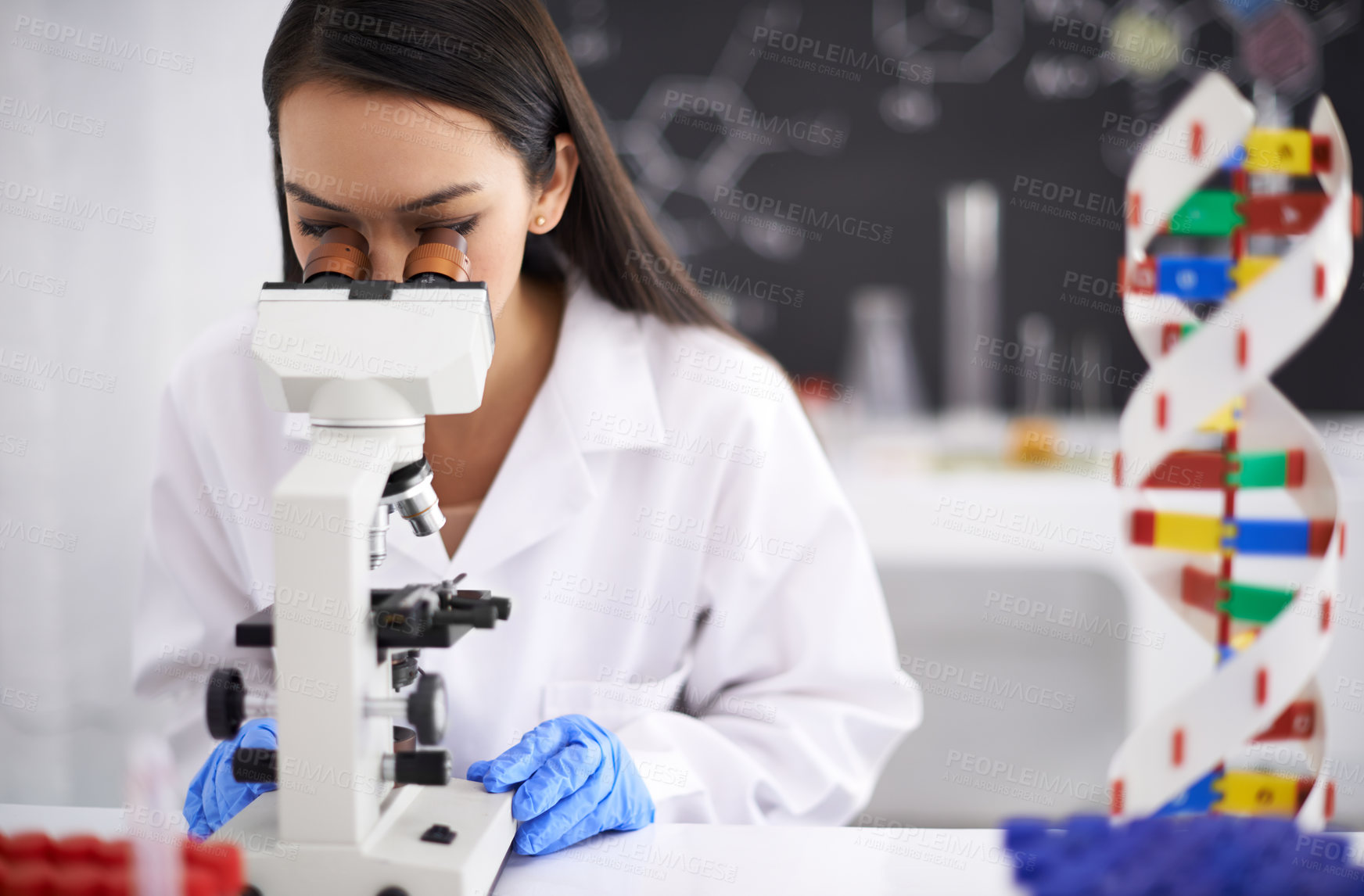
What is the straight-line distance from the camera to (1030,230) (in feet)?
9.95

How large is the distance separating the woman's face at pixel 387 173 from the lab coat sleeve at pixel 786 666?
502mm

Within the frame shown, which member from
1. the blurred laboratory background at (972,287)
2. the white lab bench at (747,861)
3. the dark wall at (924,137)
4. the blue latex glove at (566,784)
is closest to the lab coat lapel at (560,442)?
the blue latex glove at (566,784)

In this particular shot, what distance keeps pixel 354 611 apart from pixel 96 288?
1772mm

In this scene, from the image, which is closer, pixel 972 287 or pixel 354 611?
pixel 354 611

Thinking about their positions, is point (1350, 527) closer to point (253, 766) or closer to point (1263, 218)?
point (1263, 218)

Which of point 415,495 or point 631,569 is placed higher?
point 415,495

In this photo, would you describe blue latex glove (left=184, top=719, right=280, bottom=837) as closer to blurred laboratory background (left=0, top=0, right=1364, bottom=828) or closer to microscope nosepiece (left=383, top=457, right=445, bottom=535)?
microscope nosepiece (left=383, top=457, right=445, bottom=535)

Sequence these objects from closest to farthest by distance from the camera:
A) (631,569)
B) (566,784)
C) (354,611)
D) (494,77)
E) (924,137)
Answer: (354,611) < (566,784) < (494,77) < (631,569) < (924,137)

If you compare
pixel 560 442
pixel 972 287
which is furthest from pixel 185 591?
pixel 972 287

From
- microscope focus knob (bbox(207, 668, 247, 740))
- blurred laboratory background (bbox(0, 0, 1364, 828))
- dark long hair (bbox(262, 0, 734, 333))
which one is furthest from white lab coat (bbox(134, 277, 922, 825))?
blurred laboratory background (bbox(0, 0, 1364, 828))

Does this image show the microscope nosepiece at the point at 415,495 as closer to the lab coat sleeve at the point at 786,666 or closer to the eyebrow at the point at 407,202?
the eyebrow at the point at 407,202

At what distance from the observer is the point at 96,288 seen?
6.88 ft

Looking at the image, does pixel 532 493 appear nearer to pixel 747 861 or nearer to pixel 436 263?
pixel 436 263

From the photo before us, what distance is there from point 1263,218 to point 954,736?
2265 millimetres
